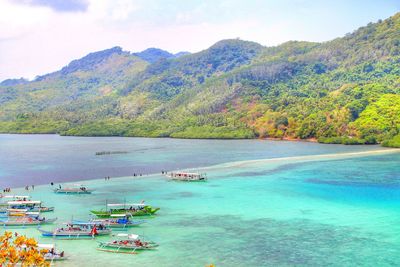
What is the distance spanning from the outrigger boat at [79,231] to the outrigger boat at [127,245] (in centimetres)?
404

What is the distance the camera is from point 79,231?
51.4m

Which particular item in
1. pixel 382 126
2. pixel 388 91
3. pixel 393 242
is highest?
pixel 388 91

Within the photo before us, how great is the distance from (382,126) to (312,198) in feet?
317

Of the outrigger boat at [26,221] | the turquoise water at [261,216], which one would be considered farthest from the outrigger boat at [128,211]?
the outrigger boat at [26,221]

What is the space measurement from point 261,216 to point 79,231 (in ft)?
73.0

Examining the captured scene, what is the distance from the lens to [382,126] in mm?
156625

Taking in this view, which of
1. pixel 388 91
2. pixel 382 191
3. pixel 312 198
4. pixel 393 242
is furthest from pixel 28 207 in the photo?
pixel 388 91

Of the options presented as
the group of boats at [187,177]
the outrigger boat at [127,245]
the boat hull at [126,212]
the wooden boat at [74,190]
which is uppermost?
the group of boats at [187,177]

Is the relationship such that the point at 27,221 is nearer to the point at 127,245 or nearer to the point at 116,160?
the point at 127,245

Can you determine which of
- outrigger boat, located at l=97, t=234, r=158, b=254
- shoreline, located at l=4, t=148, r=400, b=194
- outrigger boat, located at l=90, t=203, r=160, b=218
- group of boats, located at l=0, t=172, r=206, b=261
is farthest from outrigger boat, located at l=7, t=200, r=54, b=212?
shoreline, located at l=4, t=148, r=400, b=194

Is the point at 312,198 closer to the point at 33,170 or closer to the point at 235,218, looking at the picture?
the point at 235,218

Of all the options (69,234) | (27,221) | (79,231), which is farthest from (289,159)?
(69,234)

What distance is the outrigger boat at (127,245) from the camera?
46.5m

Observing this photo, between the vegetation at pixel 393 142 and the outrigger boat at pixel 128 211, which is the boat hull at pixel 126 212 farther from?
the vegetation at pixel 393 142
